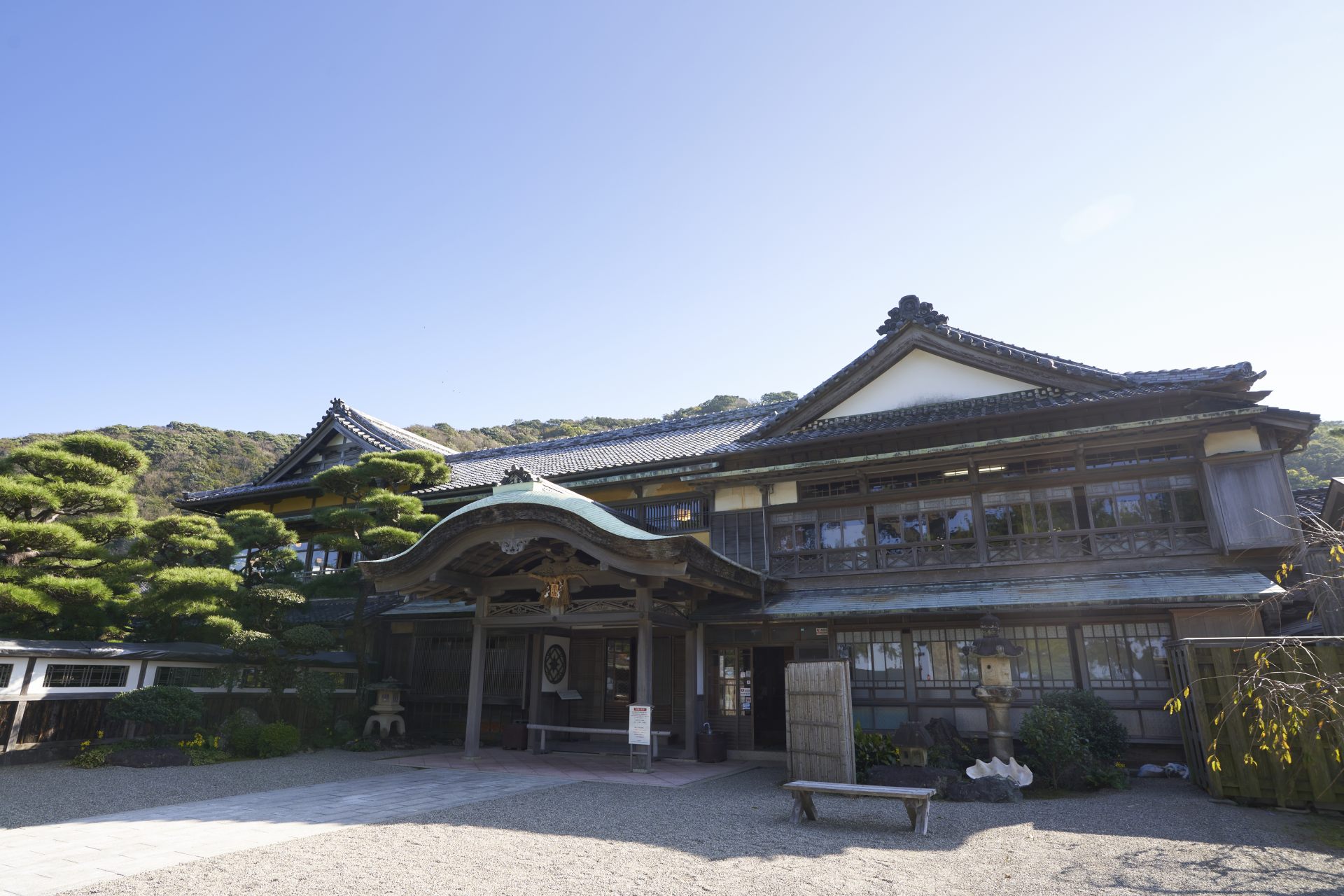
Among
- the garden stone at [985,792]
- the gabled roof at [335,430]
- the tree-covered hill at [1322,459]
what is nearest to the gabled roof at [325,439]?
the gabled roof at [335,430]

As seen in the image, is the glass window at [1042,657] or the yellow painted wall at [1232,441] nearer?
the yellow painted wall at [1232,441]

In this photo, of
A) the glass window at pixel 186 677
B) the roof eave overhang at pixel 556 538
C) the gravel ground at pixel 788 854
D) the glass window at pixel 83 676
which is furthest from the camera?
the glass window at pixel 186 677

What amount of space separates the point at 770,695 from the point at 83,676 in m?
14.2

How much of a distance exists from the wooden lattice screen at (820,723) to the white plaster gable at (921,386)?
7761 mm

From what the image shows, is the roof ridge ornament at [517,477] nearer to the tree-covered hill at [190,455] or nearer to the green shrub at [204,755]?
the green shrub at [204,755]

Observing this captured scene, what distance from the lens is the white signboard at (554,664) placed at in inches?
674

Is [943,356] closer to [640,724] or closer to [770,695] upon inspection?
[770,695]

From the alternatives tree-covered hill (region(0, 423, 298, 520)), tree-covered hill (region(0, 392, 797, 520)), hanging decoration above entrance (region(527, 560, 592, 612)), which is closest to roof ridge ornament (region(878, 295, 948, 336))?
hanging decoration above entrance (region(527, 560, 592, 612))

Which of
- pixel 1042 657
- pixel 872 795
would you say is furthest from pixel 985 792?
pixel 1042 657

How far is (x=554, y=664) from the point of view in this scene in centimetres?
1741

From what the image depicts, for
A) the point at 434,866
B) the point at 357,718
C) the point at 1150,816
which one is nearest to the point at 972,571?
the point at 1150,816

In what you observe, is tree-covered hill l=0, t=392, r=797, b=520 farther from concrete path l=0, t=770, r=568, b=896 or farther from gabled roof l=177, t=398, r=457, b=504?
concrete path l=0, t=770, r=568, b=896

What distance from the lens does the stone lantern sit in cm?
1098

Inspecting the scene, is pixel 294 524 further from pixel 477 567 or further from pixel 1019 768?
pixel 1019 768
